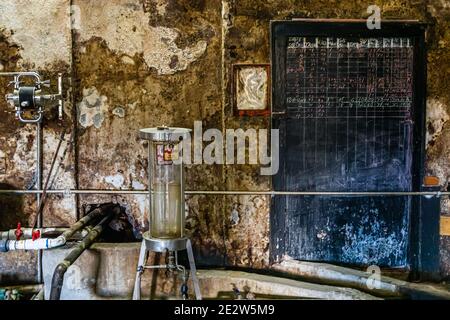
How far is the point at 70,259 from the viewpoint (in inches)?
165

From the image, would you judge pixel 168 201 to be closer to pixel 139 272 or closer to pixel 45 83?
pixel 139 272

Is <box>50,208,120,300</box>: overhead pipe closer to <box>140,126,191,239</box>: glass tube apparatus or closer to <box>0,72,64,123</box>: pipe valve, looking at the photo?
<box>140,126,191,239</box>: glass tube apparatus

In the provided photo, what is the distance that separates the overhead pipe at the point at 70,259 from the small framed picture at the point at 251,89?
1687mm

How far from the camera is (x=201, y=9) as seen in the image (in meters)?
4.89

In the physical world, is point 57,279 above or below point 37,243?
below

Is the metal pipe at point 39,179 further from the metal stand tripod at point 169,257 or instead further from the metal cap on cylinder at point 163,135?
the metal cap on cylinder at point 163,135

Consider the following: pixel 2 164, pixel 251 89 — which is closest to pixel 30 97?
pixel 2 164

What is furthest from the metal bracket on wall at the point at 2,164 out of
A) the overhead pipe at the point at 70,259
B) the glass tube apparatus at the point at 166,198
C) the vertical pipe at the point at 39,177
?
the glass tube apparatus at the point at 166,198

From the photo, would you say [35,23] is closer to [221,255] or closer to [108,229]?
[108,229]

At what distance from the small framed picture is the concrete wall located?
0.07 meters

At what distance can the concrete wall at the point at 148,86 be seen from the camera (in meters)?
4.88

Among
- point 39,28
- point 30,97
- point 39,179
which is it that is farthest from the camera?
point 39,179

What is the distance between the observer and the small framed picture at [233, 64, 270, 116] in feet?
16.1

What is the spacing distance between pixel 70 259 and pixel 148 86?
1.75m
